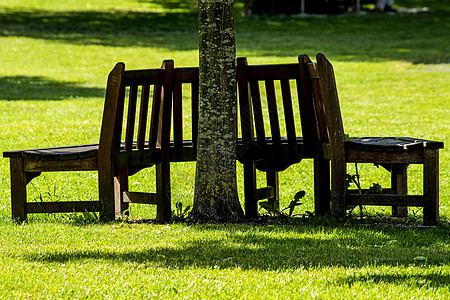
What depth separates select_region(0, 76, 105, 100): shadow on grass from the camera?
56.3 feet

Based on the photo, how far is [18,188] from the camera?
6.45 m

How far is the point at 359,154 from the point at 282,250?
145cm

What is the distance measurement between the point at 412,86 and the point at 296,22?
19.6 metres

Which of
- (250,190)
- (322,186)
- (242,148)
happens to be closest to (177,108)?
(242,148)

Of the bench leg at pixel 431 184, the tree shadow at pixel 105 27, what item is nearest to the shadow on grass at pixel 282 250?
the bench leg at pixel 431 184

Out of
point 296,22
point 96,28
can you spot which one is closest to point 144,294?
point 96,28

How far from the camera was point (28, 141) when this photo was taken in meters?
11.3

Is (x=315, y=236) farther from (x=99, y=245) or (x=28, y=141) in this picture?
(x=28, y=141)

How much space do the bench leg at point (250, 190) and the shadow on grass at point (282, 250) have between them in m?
0.63

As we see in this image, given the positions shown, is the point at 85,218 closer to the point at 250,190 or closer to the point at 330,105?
the point at 250,190

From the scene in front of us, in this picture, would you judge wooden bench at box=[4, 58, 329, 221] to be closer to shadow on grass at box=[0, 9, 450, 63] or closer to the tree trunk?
the tree trunk

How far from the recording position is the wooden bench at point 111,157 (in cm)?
639

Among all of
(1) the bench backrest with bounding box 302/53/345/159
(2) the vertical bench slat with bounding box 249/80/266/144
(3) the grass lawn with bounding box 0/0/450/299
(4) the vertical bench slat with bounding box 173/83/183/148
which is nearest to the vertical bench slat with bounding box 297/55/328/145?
(1) the bench backrest with bounding box 302/53/345/159

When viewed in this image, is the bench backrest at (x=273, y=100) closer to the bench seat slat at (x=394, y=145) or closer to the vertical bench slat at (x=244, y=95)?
the vertical bench slat at (x=244, y=95)
